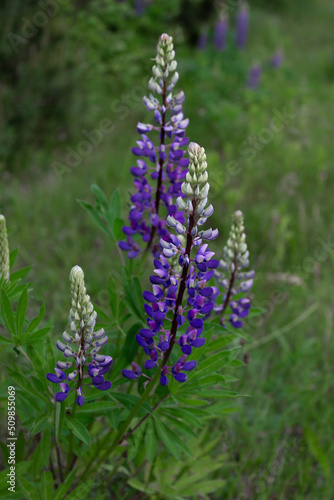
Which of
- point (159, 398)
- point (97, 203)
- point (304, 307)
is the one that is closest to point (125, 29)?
point (304, 307)

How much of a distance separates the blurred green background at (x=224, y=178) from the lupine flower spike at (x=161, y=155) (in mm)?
761

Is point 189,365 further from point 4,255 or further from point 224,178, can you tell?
point 224,178

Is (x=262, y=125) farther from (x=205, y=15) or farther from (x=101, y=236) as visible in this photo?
(x=205, y=15)

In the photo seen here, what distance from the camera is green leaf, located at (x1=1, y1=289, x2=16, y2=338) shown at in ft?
4.67

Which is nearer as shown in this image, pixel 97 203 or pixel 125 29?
pixel 97 203

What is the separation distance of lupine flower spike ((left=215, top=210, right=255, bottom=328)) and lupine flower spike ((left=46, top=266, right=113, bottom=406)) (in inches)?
20.1

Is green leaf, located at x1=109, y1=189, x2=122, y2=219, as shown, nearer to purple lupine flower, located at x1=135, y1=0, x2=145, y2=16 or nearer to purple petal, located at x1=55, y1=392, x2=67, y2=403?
purple petal, located at x1=55, y1=392, x2=67, y2=403

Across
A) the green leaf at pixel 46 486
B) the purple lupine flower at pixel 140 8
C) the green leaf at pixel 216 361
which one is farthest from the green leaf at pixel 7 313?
the purple lupine flower at pixel 140 8

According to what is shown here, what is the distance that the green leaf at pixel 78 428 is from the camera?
141cm

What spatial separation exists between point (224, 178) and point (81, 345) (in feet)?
11.1

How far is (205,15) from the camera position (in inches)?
326

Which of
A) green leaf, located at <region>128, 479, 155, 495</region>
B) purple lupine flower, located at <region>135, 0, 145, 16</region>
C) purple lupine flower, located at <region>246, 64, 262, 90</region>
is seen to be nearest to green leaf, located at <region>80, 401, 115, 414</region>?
green leaf, located at <region>128, 479, 155, 495</region>

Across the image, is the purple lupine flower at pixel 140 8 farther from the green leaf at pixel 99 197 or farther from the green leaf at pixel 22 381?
the green leaf at pixel 22 381

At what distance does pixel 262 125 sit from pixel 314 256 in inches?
84.5
